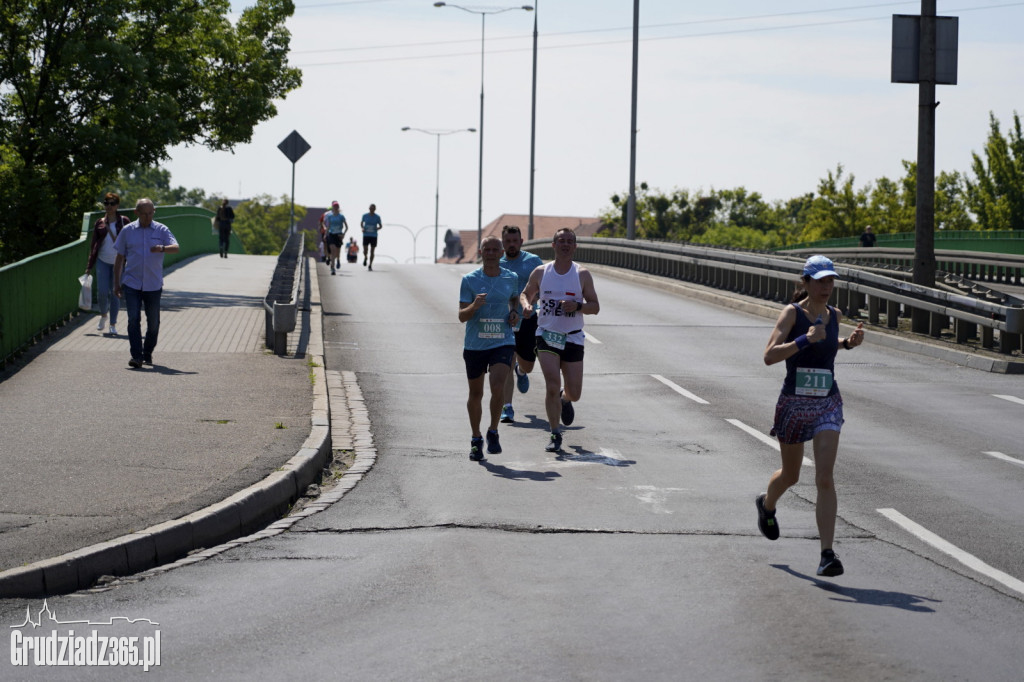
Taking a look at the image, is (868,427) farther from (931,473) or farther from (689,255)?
(689,255)

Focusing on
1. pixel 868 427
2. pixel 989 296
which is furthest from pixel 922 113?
pixel 868 427

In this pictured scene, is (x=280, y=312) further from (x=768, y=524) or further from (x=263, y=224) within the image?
(x=263, y=224)

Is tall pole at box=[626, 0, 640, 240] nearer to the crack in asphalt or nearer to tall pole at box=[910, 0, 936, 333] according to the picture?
tall pole at box=[910, 0, 936, 333]

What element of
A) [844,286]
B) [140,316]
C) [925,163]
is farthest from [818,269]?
[844,286]

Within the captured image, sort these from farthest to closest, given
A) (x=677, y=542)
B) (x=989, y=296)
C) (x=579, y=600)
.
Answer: (x=989, y=296) < (x=677, y=542) < (x=579, y=600)

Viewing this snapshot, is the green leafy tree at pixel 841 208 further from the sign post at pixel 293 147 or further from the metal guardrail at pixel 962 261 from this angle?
the sign post at pixel 293 147

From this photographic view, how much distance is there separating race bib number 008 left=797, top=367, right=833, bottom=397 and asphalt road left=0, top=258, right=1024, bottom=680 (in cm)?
97

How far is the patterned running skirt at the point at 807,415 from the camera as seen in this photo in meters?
7.67

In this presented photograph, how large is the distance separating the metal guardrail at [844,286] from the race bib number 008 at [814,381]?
12.3 metres

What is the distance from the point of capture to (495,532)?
27.5 ft

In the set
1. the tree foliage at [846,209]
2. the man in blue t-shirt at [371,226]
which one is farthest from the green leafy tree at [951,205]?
the man in blue t-shirt at [371,226]

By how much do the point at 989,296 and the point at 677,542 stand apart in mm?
14142

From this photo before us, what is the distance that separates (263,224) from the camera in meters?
146

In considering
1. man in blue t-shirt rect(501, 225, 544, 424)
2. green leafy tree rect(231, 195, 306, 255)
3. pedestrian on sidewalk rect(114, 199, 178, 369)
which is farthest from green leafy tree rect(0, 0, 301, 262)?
green leafy tree rect(231, 195, 306, 255)
